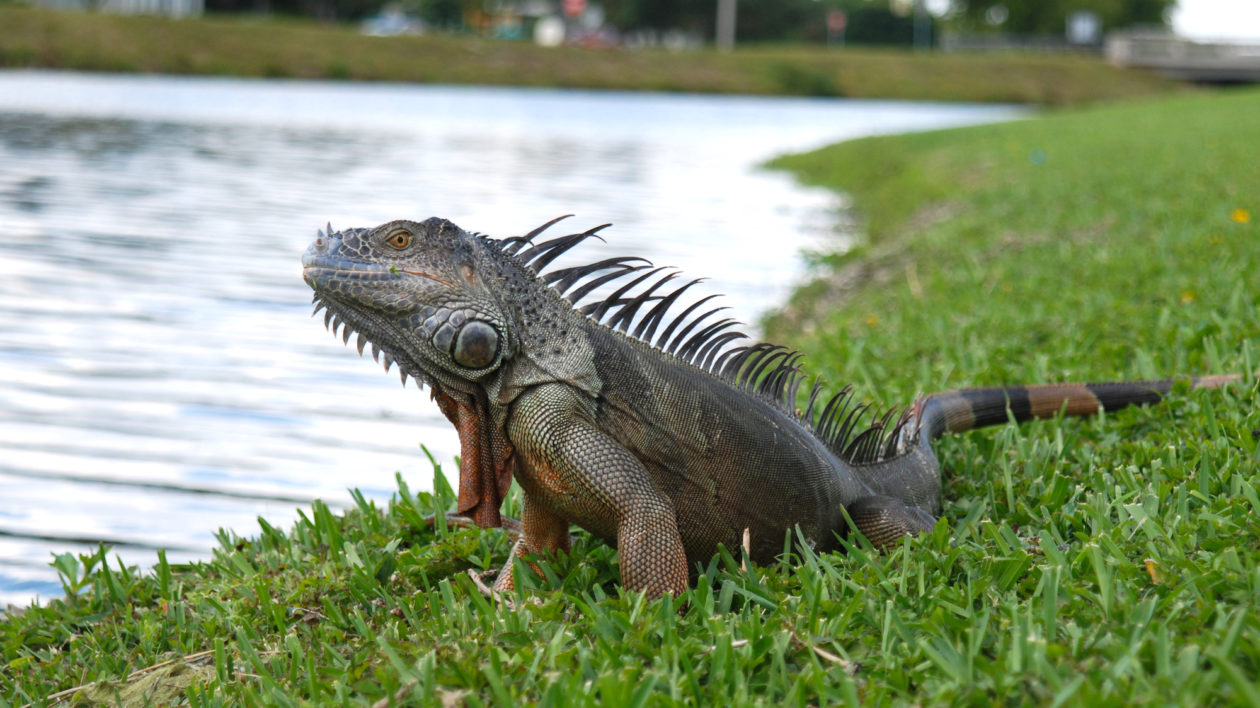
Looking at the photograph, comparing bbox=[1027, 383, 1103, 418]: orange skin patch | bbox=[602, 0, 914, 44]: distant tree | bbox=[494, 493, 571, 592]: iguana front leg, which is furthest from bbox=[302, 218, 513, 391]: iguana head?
bbox=[602, 0, 914, 44]: distant tree

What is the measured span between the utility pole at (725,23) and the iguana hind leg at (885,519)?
2842 inches

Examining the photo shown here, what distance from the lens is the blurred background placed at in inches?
230

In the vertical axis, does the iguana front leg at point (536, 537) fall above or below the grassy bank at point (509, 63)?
below

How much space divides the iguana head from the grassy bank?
4427 centimetres

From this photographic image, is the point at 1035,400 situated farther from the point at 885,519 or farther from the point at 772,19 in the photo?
the point at 772,19

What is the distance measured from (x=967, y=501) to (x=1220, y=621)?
163cm

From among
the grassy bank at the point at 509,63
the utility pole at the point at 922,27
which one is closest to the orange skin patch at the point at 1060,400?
the grassy bank at the point at 509,63

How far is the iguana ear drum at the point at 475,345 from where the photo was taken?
132 inches

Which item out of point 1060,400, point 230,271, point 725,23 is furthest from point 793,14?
point 1060,400

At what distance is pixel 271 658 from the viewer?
340cm

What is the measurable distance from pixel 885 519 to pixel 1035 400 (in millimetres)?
1374

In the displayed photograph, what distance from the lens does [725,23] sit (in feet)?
260

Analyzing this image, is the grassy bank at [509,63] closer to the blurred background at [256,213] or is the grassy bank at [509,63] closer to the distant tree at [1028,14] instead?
the blurred background at [256,213]

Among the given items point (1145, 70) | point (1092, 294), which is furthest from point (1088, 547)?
point (1145, 70)
